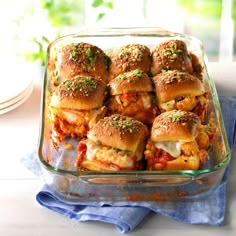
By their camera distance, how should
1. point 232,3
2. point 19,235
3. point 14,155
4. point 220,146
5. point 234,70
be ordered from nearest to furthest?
point 19,235 < point 220,146 < point 14,155 < point 234,70 < point 232,3

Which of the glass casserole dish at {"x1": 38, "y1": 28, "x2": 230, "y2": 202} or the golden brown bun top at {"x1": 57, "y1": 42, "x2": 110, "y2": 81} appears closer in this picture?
the glass casserole dish at {"x1": 38, "y1": 28, "x2": 230, "y2": 202}

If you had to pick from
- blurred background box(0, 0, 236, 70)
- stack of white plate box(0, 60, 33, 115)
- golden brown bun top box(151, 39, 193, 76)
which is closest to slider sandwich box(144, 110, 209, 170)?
golden brown bun top box(151, 39, 193, 76)

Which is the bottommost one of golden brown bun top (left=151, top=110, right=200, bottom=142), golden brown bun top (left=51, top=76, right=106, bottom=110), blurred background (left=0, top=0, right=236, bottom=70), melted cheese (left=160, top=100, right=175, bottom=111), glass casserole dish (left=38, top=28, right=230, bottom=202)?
blurred background (left=0, top=0, right=236, bottom=70)

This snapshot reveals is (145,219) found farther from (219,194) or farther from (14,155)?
(14,155)

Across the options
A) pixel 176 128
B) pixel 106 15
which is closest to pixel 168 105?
pixel 176 128

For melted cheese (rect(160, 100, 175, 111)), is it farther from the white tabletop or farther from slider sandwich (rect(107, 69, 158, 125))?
the white tabletop

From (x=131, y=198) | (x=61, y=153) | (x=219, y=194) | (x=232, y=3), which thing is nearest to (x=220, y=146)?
(x=219, y=194)


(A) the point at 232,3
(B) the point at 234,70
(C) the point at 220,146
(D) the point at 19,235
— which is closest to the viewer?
(D) the point at 19,235

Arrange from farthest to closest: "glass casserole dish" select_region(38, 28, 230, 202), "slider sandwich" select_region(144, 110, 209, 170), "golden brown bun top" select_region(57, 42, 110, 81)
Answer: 1. "golden brown bun top" select_region(57, 42, 110, 81)
2. "slider sandwich" select_region(144, 110, 209, 170)
3. "glass casserole dish" select_region(38, 28, 230, 202)
